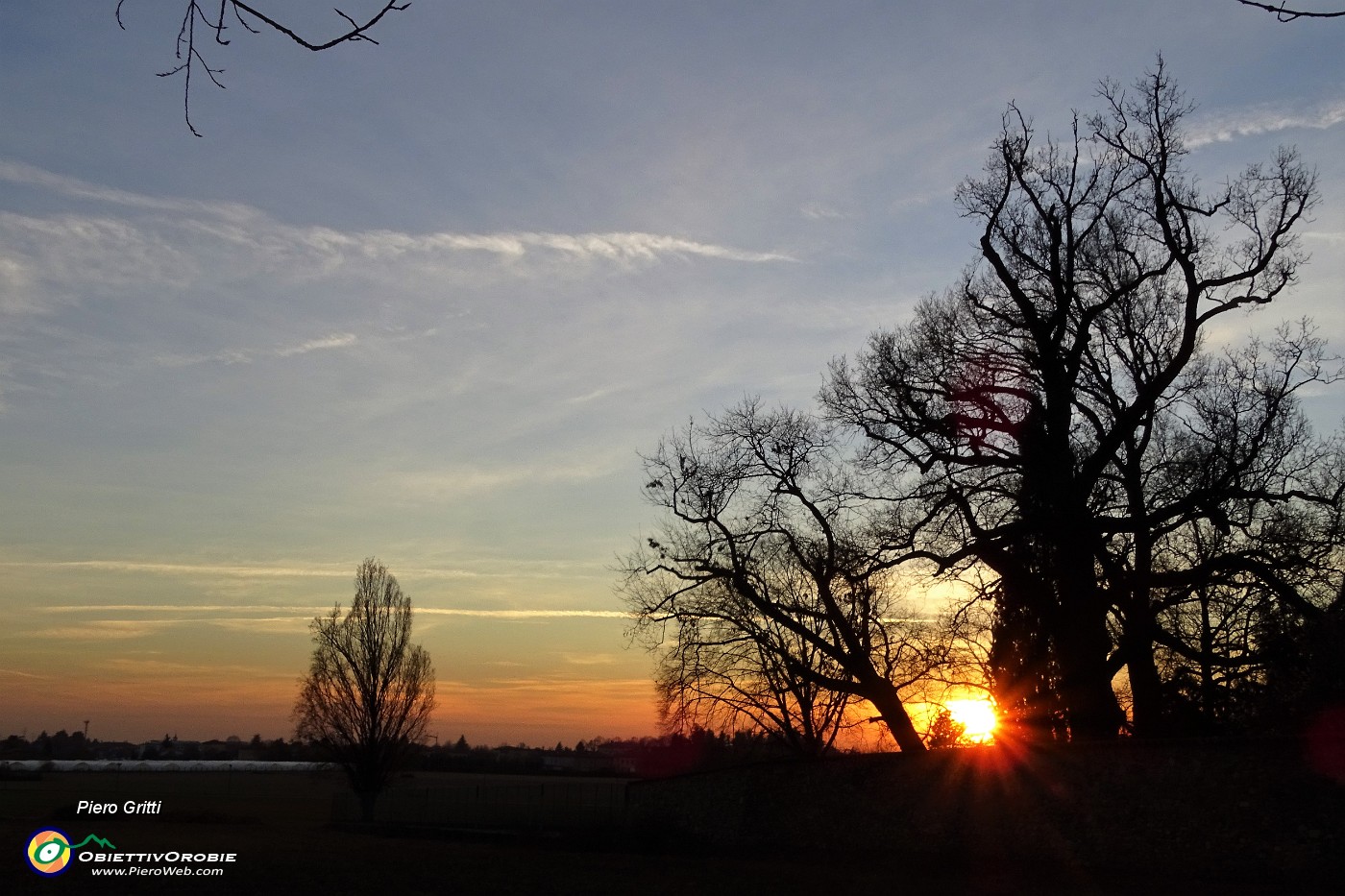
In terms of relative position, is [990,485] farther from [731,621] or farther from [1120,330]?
[731,621]

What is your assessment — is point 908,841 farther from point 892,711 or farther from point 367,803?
point 367,803

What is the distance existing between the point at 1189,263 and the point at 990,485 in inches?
255

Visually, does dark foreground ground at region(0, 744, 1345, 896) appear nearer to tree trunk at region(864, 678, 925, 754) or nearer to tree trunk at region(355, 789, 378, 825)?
tree trunk at region(864, 678, 925, 754)

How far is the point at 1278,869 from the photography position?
15867 mm

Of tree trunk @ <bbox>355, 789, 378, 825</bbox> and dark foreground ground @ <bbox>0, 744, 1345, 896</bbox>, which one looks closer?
dark foreground ground @ <bbox>0, 744, 1345, 896</bbox>

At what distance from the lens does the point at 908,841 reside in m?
21.9

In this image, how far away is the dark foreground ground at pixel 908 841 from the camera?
1631 centimetres

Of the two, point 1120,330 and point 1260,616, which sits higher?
point 1120,330

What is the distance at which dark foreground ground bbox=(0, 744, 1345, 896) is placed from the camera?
16312 mm

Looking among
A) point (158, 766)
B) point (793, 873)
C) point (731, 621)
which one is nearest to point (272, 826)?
point (731, 621)

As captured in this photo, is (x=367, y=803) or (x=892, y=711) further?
(x=367, y=803)

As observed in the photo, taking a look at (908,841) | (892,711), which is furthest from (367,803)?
(908,841)

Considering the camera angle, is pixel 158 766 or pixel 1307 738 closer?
pixel 1307 738

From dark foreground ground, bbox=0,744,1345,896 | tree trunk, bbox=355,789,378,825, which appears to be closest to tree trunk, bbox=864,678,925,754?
dark foreground ground, bbox=0,744,1345,896
